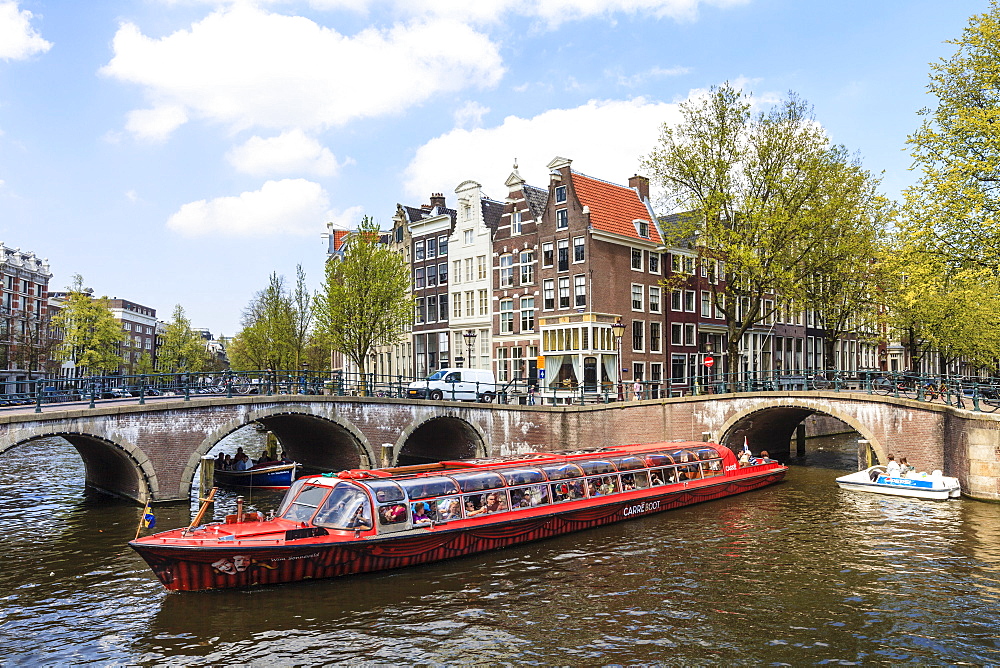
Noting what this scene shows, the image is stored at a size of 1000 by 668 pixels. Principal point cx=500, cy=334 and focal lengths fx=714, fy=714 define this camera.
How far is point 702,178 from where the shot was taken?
40.0 meters

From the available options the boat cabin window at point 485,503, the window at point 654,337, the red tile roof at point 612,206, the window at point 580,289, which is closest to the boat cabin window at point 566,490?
the boat cabin window at point 485,503

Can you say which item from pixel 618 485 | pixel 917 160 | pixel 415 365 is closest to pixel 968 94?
pixel 917 160

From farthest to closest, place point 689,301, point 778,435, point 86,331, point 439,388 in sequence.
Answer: point 86,331, point 689,301, point 439,388, point 778,435

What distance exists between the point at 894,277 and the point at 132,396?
41.1m

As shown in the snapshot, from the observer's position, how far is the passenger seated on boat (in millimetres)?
19656

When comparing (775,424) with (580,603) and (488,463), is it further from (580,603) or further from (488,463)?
(580,603)

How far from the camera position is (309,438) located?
38.5 m

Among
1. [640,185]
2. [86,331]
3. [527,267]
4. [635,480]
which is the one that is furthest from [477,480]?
[86,331]

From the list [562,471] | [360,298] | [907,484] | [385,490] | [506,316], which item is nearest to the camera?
[385,490]

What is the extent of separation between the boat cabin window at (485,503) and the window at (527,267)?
30195 millimetres

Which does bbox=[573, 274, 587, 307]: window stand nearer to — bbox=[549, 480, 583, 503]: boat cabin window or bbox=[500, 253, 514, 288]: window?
bbox=[500, 253, 514, 288]: window

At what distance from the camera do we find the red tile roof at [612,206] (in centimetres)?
4784

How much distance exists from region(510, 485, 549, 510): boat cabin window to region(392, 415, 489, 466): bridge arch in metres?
14.6

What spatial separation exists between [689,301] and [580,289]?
1058cm
